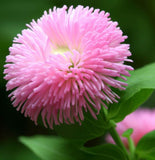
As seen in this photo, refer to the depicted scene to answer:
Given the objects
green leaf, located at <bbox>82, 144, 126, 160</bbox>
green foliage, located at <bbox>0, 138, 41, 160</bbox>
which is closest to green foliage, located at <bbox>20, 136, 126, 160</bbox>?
green leaf, located at <bbox>82, 144, 126, 160</bbox>

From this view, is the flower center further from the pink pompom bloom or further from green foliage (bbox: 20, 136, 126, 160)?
green foliage (bbox: 20, 136, 126, 160)

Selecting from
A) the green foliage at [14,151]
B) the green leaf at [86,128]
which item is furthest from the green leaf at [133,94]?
the green foliage at [14,151]

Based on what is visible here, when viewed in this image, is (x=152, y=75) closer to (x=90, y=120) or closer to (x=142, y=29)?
(x=90, y=120)

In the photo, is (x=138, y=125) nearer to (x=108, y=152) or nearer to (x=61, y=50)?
(x=108, y=152)

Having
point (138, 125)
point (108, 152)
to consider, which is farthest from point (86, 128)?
point (138, 125)

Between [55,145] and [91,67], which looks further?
[55,145]

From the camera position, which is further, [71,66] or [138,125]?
[138,125]

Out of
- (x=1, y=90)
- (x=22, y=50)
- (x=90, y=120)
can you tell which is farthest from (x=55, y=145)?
(x=1, y=90)
